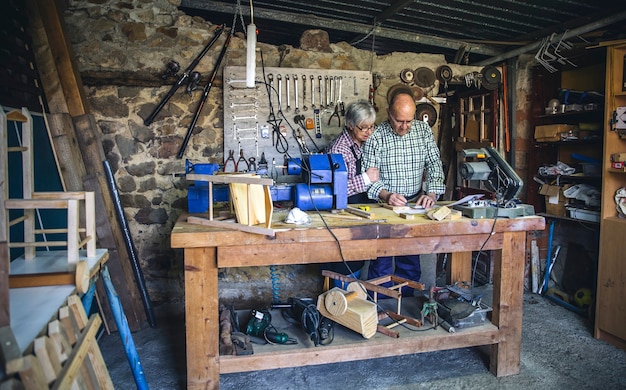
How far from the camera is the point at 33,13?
10.0 feet

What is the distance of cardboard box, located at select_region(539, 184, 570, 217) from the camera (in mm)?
4024

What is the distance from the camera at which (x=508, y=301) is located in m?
2.67

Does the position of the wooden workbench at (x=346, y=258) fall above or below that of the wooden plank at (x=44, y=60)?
below

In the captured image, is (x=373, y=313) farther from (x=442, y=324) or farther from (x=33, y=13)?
(x=33, y=13)

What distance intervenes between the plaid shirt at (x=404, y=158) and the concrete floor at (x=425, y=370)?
1.28 meters

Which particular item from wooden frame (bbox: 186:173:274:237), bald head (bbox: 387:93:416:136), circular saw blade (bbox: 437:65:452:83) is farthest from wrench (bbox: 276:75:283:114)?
wooden frame (bbox: 186:173:274:237)

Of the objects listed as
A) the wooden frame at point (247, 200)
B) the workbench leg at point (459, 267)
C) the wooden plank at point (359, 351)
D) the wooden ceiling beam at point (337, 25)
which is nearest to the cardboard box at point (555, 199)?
the workbench leg at point (459, 267)

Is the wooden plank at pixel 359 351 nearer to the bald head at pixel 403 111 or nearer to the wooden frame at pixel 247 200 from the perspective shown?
the wooden frame at pixel 247 200

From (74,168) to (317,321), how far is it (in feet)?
6.72

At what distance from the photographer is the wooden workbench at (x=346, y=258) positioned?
225cm

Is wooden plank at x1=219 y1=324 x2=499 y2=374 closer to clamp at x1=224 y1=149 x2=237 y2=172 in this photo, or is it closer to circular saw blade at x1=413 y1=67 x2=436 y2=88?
clamp at x1=224 y1=149 x2=237 y2=172

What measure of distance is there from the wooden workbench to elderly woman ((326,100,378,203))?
0.56 meters

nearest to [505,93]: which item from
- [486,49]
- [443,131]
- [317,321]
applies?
[486,49]

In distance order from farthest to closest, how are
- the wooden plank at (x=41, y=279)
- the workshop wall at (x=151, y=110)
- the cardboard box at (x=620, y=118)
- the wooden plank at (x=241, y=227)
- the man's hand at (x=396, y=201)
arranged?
1. the workshop wall at (x=151, y=110)
2. the cardboard box at (x=620, y=118)
3. the man's hand at (x=396, y=201)
4. the wooden plank at (x=241, y=227)
5. the wooden plank at (x=41, y=279)
